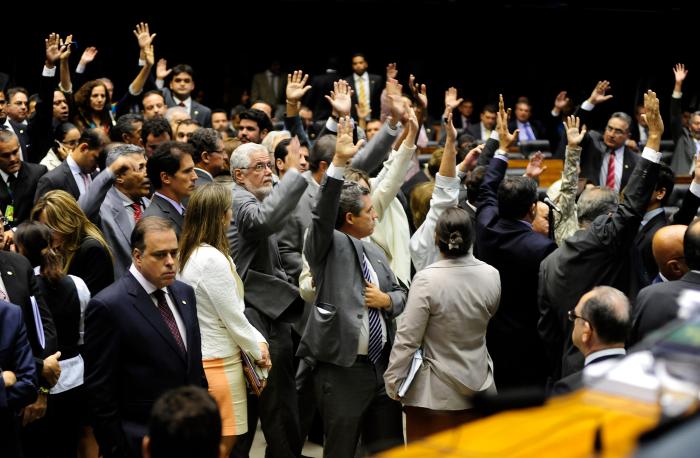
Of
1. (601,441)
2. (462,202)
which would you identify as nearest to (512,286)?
(462,202)

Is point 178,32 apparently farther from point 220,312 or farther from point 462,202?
point 220,312

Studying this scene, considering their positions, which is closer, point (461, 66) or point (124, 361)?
point (124, 361)

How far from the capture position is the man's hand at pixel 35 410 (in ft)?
14.2

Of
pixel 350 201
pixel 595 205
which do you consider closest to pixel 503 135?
pixel 595 205

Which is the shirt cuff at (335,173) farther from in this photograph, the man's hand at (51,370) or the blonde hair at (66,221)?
the man's hand at (51,370)


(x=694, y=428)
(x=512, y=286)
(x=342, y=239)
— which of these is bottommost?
(x=512, y=286)

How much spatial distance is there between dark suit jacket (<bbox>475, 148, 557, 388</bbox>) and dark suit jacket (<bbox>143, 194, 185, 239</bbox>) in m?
1.67

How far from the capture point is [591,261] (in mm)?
4969

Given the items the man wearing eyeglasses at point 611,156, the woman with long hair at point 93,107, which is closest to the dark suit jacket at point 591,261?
the man wearing eyeglasses at point 611,156

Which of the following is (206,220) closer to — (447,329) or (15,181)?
(447,329)

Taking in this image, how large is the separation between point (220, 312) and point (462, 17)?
499 inches

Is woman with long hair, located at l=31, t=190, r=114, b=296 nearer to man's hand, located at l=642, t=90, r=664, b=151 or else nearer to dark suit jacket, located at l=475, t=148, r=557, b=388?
dark suit jacket, located at l=475, t=148, r=557, b=388

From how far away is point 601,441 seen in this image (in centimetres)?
170

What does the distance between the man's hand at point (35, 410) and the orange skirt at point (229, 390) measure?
725 millimetres
